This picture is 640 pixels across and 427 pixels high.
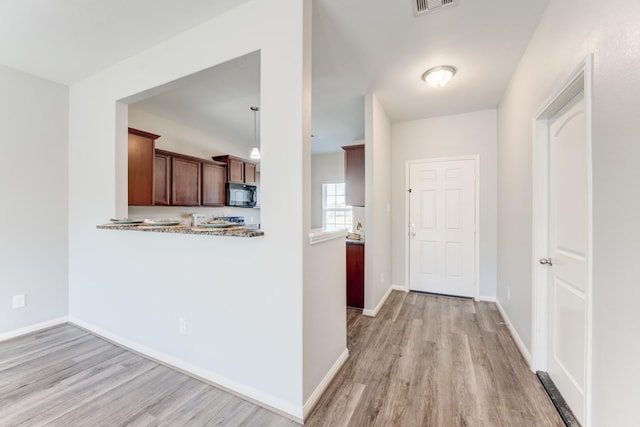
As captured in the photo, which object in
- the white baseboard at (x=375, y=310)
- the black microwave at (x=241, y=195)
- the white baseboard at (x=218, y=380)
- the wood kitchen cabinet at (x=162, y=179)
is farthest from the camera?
the black microwave at (x=241, y=195)

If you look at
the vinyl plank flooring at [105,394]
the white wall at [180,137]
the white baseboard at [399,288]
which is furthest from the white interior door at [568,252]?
the white wall at [180,137]

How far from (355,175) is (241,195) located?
2460mm

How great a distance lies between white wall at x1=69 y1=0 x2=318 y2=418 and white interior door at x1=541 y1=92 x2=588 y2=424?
5.36 feet

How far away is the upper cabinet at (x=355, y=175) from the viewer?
3717 millimetres

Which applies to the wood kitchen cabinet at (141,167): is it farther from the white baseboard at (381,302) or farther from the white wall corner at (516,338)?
the white wall corner at (516,338)

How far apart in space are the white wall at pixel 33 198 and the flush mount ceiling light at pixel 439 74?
3.98m

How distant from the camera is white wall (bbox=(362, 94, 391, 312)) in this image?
3236mm

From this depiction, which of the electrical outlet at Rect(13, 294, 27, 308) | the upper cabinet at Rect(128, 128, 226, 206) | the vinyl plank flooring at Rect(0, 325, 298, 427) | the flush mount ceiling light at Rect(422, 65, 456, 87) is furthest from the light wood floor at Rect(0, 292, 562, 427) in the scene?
the flush mount ceiling light at Rect(422, 65, 456, 87)

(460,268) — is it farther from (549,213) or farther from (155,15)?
(155,15)

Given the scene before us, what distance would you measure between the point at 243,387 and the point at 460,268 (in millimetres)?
3338

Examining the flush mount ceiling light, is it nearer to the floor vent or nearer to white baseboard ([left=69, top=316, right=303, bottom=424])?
the floor vent

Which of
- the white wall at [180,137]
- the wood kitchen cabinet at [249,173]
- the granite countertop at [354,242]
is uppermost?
the white wall at [180,137]

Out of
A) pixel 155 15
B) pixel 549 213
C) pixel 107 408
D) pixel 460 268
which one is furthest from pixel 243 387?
pixel 460 268

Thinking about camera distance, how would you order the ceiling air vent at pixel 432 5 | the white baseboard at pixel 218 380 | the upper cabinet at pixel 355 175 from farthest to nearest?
the upper cabinet at pixel 355 175 < the ceiling air vent at pixel 432 5 < the white baseboard at pixel 218 380
